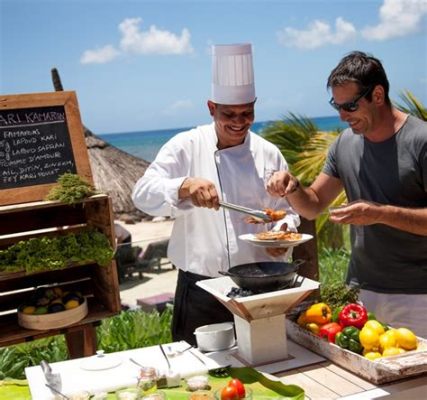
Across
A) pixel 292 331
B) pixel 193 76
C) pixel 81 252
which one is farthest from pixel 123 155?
pixel 193 76

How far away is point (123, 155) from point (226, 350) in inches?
327

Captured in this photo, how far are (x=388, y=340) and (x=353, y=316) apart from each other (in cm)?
21

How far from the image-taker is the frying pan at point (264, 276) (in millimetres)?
2570

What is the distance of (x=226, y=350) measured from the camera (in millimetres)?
2785

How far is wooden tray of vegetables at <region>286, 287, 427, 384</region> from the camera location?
2332 millimetres

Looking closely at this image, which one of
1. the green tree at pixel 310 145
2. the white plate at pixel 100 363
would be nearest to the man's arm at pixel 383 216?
the white plate at pixel 100 363

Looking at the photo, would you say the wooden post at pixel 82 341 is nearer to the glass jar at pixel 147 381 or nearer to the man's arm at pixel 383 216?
the glass jar at pixel 147 381

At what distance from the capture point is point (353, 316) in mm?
2629

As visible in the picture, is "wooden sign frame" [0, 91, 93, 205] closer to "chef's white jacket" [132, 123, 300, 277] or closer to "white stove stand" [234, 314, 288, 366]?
"chef's white jacket" [132, 123, 300, 277]

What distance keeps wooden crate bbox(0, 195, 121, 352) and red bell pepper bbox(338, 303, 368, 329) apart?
60.0 inches

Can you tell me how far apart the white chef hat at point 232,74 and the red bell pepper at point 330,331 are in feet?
3.96

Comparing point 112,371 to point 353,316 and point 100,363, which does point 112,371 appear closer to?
point 100,363

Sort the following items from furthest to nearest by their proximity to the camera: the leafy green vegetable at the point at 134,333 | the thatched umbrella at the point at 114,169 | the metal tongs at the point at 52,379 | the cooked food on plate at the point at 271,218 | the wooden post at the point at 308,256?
the thatched umbrella at the point at 114,169 < the leafy green vegetable at the point at 134,333 < the wooden post at the point at 308,256 < the cooked food on plate at the point at 271,218 < the metal tongs at the point at 52,379

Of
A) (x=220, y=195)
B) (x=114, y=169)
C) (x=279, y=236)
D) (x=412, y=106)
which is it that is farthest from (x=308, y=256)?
(x=114, y=169)
